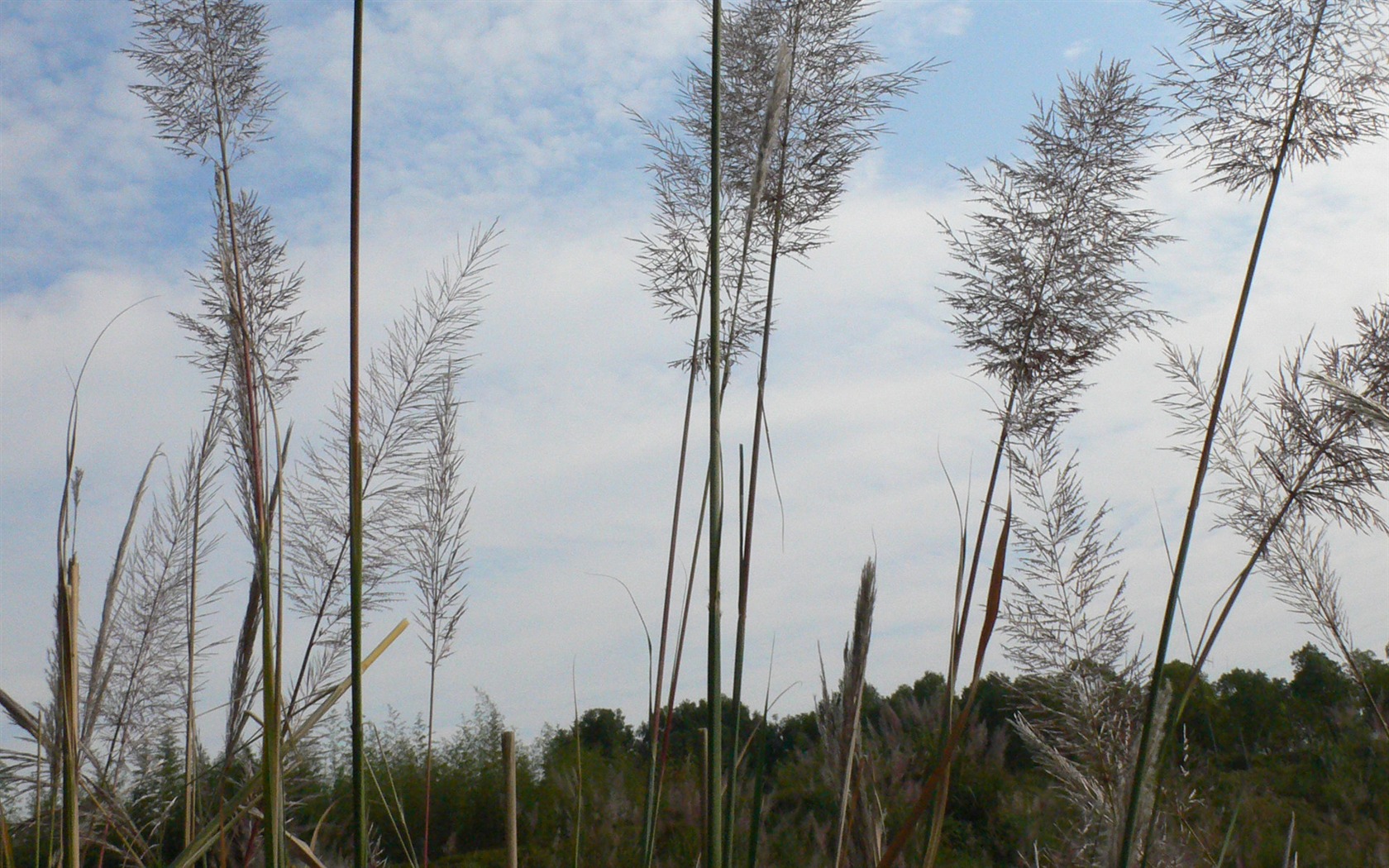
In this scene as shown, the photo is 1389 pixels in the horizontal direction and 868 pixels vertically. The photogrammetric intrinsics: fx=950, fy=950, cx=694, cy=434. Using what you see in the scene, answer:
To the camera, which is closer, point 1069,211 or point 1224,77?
point 1224,77

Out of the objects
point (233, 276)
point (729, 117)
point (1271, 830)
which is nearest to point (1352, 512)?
point (729, 117)

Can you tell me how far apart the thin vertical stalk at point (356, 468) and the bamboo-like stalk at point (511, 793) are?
12.2 inches

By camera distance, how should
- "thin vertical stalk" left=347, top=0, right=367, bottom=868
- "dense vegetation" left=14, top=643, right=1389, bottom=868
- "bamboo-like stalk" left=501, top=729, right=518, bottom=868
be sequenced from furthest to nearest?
"dense vegetation" left=14, top=643, right=1389, bottom=868
"bamboo-like stalk" left=501, top=729, right=518, bottom=868
"thin vertical stalk" left=347, top=0, right=367, bottom=868

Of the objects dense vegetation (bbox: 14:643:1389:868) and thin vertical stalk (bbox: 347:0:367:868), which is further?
dense vegetation (bbox: 14:643:1389:868)

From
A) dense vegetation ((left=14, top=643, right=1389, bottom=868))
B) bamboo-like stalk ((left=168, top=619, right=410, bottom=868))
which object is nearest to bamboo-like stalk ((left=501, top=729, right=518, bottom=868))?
bamboo-like stalk ((left=168, top=619, right=410, bottom=868))

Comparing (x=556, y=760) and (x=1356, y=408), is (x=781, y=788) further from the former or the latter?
(x=1356, y=408)

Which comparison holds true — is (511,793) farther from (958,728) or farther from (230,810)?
(958,728)

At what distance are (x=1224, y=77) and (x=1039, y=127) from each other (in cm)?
38

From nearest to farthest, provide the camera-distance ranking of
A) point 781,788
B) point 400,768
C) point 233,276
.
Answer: point 233,276
point 400,768
point 781,788

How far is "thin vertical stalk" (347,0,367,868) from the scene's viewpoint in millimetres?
673

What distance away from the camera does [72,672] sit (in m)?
0.92

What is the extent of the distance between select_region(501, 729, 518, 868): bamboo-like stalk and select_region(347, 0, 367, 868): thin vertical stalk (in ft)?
1.02

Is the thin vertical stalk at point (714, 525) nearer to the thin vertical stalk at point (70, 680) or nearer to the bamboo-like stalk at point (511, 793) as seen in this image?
the bamboo-like stalk at point (511, 793)

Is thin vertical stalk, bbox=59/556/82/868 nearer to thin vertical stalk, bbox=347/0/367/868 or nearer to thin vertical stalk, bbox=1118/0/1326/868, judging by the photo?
thin vertical stalk, bbox=347/0/367/868
